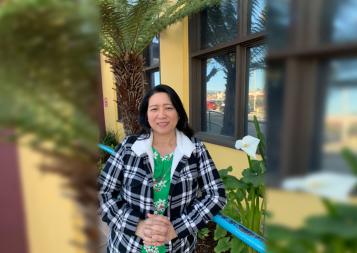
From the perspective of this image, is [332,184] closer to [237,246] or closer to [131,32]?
[237,246]

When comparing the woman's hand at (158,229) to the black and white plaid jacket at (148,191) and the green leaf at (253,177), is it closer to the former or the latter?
A: the black and white plaid jacket at (148,191)

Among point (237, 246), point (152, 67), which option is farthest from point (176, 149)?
point (152, 67)

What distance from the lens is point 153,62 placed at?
4.81 metres

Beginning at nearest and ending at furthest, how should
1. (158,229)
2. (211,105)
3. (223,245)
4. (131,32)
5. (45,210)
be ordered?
(45,210), (158,229), (223,245), (131,32), (211,105)

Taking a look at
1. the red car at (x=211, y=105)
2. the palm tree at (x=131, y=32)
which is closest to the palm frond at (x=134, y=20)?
the palm tree at (x=131, y=32)

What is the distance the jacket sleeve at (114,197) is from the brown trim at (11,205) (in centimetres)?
87

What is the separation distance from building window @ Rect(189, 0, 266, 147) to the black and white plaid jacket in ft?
3.62

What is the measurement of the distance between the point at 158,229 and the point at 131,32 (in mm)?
2334

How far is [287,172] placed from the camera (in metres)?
0.31

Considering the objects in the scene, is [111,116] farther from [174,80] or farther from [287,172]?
[287,172]

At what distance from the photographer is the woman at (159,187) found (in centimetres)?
124

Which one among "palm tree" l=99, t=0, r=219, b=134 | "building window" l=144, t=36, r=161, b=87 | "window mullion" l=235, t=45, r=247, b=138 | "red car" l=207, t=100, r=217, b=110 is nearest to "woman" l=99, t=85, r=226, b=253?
"window mullion" l=235, t=45, r=247, b=138

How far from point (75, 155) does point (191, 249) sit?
4.45 feet

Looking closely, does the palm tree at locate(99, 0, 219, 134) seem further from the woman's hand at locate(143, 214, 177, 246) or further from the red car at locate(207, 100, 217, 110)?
the woman's hand at locate(143, 214, 177, 246)
